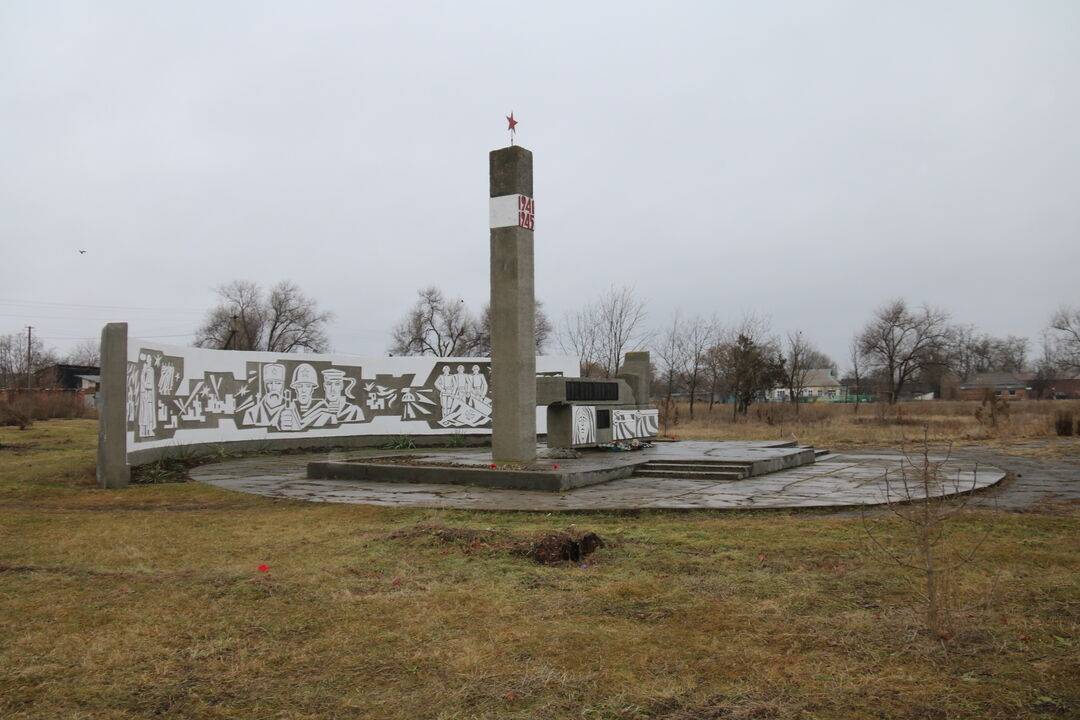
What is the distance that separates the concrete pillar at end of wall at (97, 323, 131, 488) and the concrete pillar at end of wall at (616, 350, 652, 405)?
9.67m

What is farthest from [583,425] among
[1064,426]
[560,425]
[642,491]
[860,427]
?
[1064,426]

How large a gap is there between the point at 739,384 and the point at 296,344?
3949cm

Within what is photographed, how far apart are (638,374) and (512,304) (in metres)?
5.76

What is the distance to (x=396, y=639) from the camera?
420cm

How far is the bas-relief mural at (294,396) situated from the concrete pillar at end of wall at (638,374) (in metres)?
5.48

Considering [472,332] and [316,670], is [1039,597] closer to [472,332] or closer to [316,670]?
[316,670]

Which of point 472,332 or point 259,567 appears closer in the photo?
point 259,567

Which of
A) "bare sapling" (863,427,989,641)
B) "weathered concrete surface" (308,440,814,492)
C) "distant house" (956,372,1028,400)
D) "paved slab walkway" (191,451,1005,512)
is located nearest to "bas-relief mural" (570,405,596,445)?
"weathered concrete surface" (308,440,814,492)

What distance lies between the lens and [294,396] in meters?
18.9

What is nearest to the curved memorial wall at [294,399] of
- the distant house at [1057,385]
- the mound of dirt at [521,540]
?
the mound of dirt at [521,540]

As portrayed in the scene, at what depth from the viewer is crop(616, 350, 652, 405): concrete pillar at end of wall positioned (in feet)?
55.0

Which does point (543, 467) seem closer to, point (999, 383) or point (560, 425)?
point (560, 425)

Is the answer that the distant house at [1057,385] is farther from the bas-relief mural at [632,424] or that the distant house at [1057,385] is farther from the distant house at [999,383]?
the bas-relief mural at [632,424]

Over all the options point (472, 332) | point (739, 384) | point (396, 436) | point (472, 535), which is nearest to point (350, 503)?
point (472, 535)
